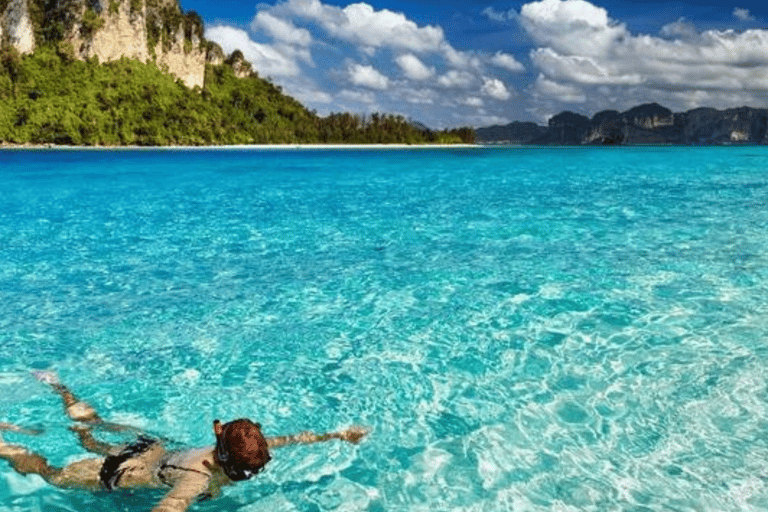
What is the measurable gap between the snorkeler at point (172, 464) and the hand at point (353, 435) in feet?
0.27

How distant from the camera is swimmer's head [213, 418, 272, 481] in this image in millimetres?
5828

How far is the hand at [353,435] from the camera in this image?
8047mm

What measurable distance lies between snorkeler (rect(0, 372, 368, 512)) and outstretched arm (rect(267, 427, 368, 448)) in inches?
0.5

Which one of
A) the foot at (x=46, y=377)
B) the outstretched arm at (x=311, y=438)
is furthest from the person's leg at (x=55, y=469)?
the foot at (x=46, y=377)

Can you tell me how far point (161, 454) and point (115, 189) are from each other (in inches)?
1709

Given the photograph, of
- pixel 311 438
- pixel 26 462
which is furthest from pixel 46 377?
pixel 311 438

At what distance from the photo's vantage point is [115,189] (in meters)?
45.6

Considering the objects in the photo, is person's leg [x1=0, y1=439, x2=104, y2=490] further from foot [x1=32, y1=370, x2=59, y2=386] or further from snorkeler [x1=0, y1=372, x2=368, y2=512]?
foot [x1=32, y1=370, x2=59, y2=386]

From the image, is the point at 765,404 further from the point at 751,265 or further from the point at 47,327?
the point at 47,327

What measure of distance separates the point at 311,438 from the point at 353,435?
721 mm

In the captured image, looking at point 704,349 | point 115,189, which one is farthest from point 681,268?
point 115,189

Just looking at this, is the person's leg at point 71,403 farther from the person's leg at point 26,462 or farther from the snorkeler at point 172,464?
the person's leg at point 26,462

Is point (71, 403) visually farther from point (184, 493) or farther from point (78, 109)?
point (78, 109)

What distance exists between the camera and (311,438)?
7.64 metres
